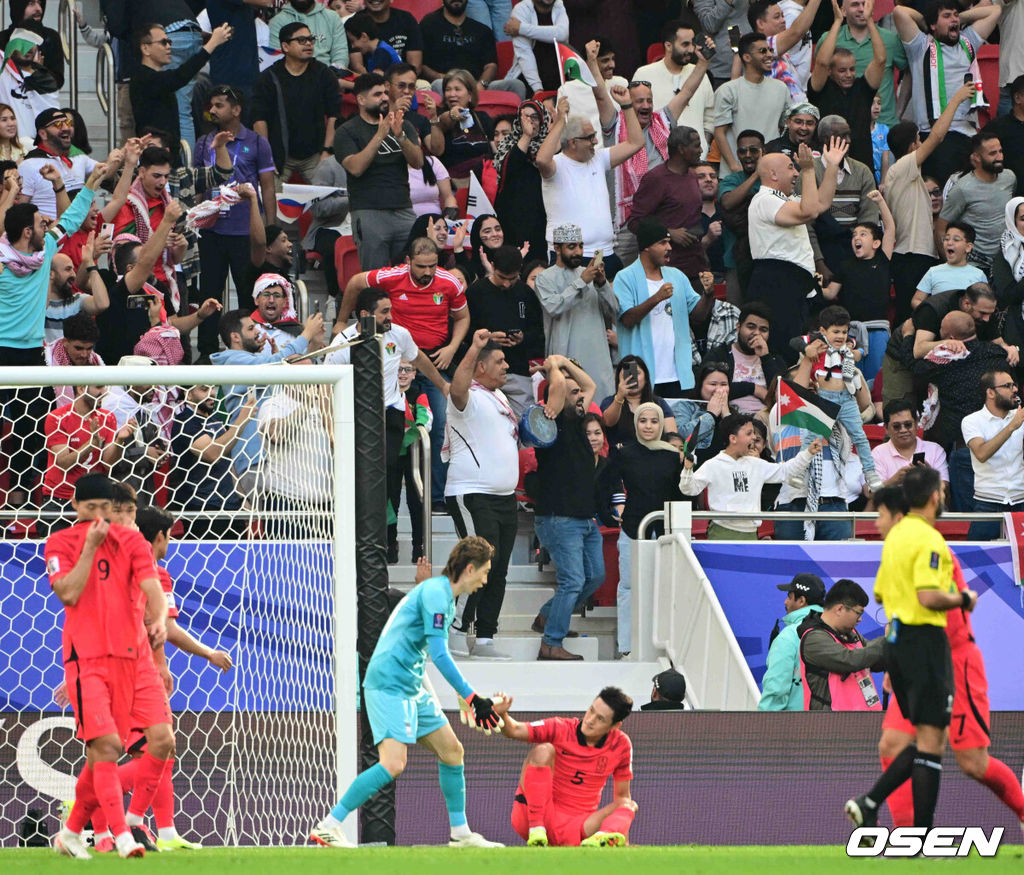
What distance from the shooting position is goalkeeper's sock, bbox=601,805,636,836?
789cm

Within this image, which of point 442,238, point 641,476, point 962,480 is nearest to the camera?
point 641,476

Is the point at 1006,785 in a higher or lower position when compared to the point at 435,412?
lower

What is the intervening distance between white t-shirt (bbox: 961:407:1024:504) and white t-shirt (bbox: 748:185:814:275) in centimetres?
227

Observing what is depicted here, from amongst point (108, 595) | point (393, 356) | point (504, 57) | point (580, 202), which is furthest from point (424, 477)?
point (504, 57)

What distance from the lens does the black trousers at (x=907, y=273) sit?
1512 centimetres

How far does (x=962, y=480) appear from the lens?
12.4 m

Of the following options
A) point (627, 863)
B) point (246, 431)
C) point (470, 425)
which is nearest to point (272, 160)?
point (470, 425)

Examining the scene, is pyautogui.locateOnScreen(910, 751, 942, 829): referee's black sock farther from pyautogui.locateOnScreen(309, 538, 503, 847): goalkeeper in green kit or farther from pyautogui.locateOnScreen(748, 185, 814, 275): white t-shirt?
pyautogui.locateOnScreen(748, 185, 814, 275): white t-shirt

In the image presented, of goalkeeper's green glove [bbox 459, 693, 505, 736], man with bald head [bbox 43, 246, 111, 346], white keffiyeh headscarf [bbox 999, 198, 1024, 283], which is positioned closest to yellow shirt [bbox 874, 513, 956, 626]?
goalkeeper's green glove [bbox 459, 693, 505, 736]

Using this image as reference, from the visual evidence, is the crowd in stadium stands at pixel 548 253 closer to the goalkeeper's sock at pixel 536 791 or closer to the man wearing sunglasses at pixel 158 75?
the man wearing sunglasses at pixel 158 75

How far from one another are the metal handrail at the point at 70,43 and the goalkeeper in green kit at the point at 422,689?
929cm

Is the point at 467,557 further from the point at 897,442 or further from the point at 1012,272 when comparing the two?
the point at 1012,272

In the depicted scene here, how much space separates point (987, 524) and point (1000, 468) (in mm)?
417

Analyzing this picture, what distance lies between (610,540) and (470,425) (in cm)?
196
